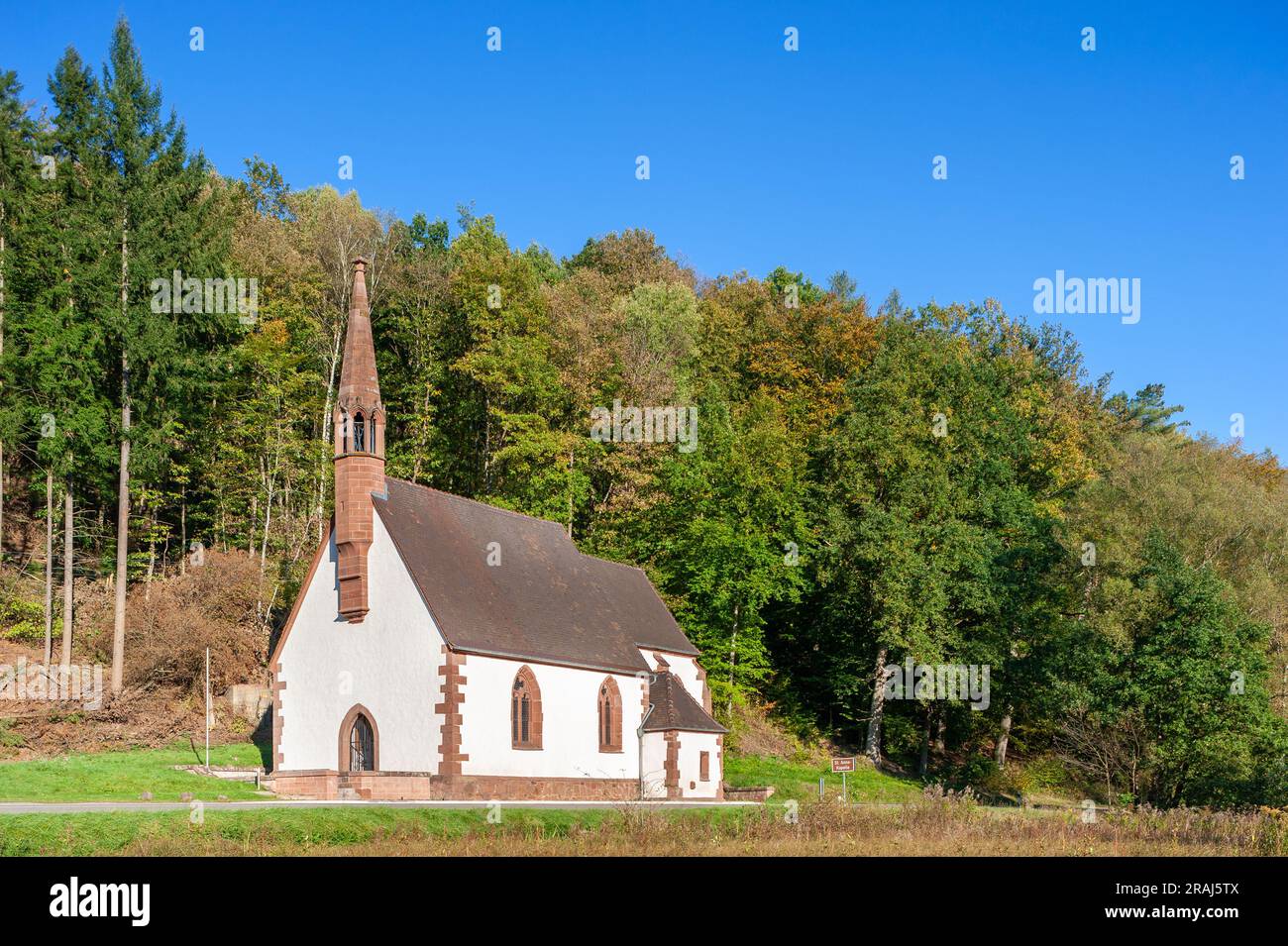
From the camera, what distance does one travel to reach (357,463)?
31.5m

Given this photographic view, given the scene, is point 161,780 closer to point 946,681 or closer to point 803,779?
point 803,779

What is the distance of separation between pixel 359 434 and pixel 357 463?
3.08 feet

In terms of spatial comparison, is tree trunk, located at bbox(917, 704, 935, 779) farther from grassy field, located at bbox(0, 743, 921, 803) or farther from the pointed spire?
the pointed spire

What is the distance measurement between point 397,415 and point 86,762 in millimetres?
24933

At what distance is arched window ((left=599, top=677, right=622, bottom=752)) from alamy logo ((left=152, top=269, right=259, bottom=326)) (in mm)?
21335

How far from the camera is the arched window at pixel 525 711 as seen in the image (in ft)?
103

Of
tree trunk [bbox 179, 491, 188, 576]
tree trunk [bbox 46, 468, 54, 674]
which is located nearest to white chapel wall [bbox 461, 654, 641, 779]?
tree trunk [bbox 46, 468, 54, 674]

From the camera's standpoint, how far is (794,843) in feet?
61.8

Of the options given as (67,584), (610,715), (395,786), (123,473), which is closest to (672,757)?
(610,715)

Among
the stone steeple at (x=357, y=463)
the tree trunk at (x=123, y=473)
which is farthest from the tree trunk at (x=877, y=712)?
the tree trunk at (x=123, y=473)

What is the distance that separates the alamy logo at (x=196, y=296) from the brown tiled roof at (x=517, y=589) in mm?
14431

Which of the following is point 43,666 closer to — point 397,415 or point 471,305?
point 397,415

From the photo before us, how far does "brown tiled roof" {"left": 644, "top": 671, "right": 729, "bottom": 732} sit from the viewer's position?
120 feet
